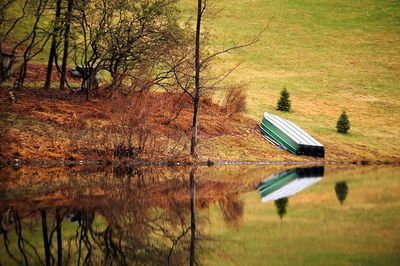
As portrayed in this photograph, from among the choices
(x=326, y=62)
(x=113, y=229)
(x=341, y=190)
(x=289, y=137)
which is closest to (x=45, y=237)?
(x=113, y=229)

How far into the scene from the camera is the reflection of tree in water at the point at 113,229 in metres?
12.0

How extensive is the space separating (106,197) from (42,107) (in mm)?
13851

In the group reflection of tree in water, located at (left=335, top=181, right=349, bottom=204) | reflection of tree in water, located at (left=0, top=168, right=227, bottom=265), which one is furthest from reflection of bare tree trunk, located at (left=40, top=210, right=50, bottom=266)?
reflection of tree in water, located at (left=335, top=181, right=349, bottom=204)

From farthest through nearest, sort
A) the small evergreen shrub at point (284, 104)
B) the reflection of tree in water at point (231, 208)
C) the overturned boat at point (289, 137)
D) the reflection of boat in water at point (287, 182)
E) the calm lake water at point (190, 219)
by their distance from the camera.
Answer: the small evergreen shrub at point (284, 104), the overturned boat at point (289, 137), the reflection of boat in water at point (287, 182), the reflection of tree in water at point (231, 208), the calm lake water at point (190, 219)

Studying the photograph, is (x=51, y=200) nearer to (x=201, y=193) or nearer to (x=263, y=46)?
(x=201, y=193)

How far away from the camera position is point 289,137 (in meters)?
35.1

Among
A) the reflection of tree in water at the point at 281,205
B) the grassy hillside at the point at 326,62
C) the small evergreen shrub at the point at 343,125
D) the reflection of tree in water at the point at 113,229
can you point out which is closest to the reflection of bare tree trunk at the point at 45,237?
the reflection of tree in water at the point at 113,229

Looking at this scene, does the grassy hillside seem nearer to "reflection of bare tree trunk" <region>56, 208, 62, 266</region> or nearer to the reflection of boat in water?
the reflection of boat in water

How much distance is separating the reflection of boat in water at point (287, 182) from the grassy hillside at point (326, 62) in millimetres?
8055

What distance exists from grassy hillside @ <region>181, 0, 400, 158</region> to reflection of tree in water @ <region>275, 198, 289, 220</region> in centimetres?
1712

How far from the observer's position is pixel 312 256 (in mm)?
12133

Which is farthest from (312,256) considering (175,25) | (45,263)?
(175,25)

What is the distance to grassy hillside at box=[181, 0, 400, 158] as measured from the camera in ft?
141

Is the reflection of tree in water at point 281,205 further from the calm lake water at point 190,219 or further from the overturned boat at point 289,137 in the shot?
the overturned boat at point 289,137
